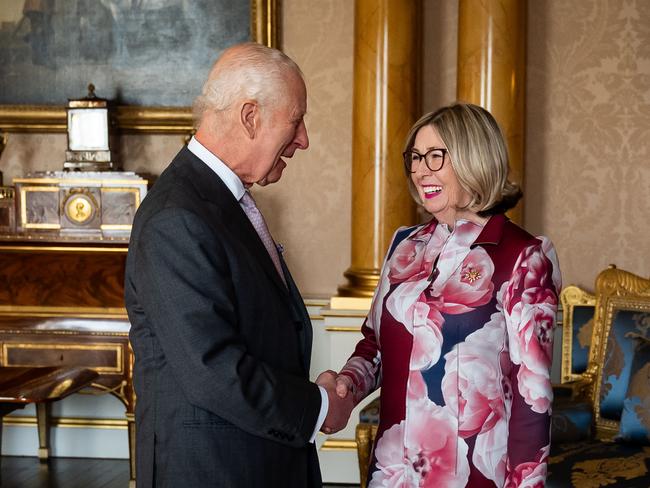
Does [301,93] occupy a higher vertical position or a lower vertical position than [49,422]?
higher

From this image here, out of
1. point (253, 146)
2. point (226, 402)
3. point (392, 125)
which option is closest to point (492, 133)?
point (253, 146)

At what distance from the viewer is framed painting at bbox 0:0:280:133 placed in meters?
5.22

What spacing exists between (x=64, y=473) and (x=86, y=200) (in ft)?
5.10

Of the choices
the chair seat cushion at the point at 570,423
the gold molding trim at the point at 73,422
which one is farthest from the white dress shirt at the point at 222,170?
the gold molding trim at the point at 73,422

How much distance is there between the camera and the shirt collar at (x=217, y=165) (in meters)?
2.01

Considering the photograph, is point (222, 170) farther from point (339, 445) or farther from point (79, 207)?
point (339, 445)

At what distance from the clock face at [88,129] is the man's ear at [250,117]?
10.5 feet

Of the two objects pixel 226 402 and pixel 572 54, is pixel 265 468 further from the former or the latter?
pixel 572 54

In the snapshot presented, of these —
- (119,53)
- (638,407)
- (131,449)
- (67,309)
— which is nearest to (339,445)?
(131,449)

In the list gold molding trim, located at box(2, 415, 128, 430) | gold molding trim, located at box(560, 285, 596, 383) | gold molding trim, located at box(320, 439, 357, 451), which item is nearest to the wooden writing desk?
gold molding trim, located at box(2, 415, 128, 430)

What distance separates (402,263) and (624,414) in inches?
73.3

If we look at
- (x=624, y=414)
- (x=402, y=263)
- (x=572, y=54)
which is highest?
(x=572, y=54)

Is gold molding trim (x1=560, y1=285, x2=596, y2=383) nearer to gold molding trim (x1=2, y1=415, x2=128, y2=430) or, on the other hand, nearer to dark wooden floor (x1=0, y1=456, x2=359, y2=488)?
dark wooden floor (x1=0, y1=456, x2=359, y2=488)

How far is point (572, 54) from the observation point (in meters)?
5.09
